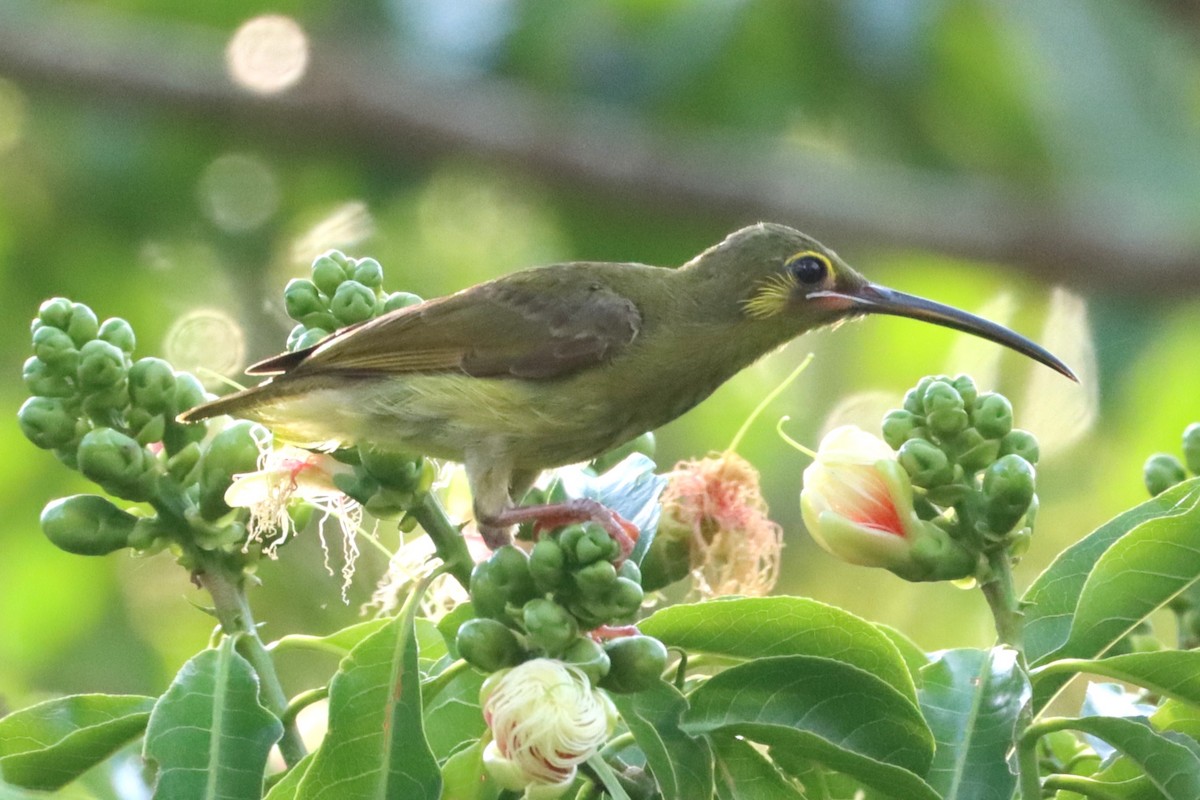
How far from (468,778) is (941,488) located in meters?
0.88

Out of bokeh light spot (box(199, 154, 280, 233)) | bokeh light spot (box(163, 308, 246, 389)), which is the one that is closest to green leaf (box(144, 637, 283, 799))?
bokeh light spot (box(163, 308, 246, 389))

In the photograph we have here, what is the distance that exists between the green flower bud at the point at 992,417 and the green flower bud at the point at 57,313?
1472 millimetres

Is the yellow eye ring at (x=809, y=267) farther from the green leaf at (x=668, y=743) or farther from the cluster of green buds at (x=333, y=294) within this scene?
the green leaf at (x=668, y=743)

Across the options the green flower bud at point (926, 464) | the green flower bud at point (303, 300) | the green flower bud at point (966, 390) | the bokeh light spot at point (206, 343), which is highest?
the green flower bud at point (966, 390)

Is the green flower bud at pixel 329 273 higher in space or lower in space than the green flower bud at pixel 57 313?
higher

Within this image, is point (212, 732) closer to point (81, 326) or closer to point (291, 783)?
point (291, 783)

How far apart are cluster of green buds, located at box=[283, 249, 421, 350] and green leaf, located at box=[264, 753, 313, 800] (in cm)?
77

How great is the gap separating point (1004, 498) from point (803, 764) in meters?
0.55

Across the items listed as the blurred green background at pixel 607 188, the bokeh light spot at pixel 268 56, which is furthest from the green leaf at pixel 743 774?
the bokeh light spot at pixel 268 56

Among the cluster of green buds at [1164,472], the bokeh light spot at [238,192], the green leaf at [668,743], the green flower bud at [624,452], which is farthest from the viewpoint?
the bokeh light spot at [238,192]

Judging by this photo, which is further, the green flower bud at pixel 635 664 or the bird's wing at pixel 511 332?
the bird's wing at pixel 511 332

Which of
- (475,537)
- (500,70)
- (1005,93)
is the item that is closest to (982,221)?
(1005,93)

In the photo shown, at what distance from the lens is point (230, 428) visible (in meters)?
2.99

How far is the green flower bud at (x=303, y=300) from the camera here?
10.3ft
